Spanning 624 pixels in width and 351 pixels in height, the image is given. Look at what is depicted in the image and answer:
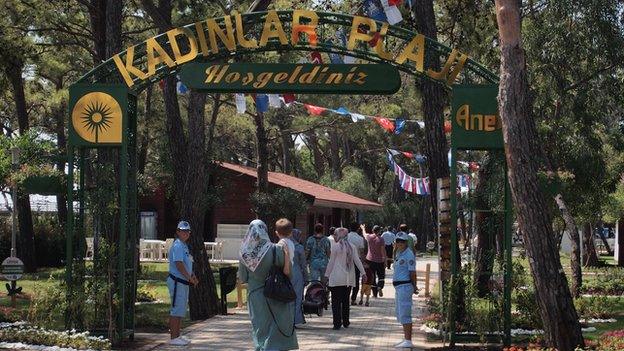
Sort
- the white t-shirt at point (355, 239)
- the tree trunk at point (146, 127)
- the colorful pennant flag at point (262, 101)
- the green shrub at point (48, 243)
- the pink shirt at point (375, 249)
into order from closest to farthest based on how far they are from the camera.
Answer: the white t-shirt at point (355, 239) → the pink shirt at point (375, 249) → the colorful pennant flag at point (262, 101) → the green shrub at point (48, 243) → the tree trunk at point (146, 127)

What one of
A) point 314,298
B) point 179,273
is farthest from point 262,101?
point 179,273

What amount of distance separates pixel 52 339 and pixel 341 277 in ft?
16.3

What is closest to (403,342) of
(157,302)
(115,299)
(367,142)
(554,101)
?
(115,299)

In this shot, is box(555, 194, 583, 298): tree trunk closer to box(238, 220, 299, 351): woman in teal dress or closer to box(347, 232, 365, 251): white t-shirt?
box(347, 232, 365, 251): white t-shirt

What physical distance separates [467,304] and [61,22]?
1400 centimetres

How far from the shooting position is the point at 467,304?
1318cm

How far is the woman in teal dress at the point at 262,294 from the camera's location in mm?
9562

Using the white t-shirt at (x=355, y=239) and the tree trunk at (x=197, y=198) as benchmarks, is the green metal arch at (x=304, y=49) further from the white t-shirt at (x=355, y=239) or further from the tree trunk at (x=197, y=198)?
the white t-shirt at (x=355, y=239)

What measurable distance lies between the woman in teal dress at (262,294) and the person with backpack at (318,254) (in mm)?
8102

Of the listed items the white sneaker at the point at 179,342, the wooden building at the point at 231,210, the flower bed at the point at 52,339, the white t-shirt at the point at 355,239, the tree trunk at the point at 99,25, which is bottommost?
the white sneaker at the point at 179,342

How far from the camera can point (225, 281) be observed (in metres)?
Answer: 18.1

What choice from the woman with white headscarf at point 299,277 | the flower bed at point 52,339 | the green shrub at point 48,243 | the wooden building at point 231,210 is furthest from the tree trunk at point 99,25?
the wooden building at point 231,210

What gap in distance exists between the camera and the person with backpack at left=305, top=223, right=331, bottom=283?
1797 centimetres

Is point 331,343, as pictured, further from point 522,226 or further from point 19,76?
point 19,76
